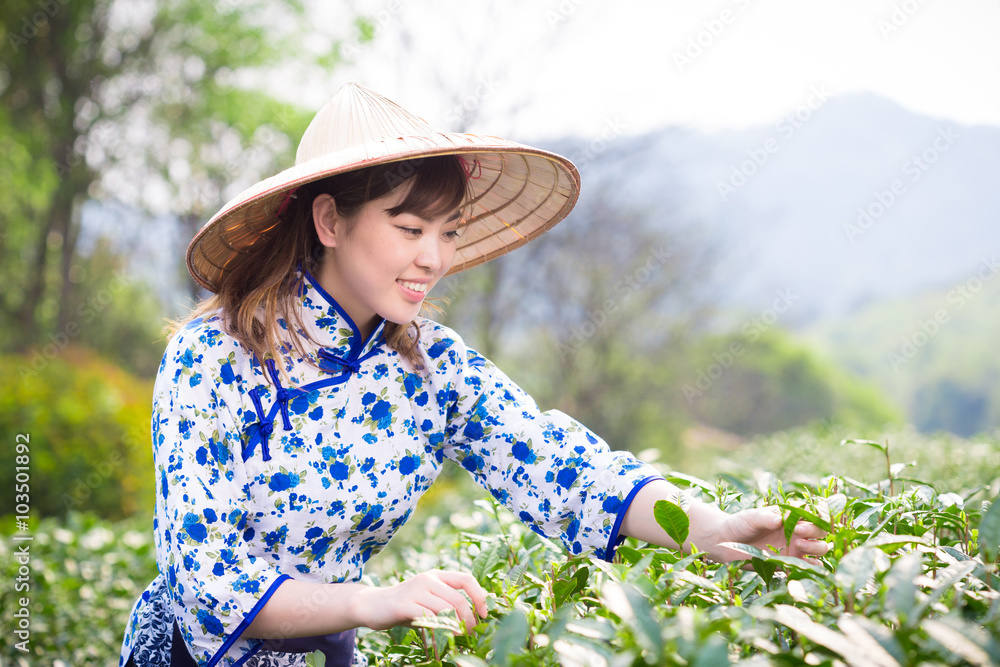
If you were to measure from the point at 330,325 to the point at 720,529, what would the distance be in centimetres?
82

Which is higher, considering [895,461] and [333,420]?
[333,420]

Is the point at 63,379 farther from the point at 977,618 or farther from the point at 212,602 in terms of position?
the point at 977,618

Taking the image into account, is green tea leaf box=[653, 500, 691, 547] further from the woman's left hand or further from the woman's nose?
the woman's nose

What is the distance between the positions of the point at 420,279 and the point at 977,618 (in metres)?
1.01

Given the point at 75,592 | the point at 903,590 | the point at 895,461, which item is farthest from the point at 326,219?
the point at 895,461

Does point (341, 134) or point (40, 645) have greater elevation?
point (341, 134)

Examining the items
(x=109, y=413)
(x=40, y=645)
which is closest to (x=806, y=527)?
(x=40, y=645)

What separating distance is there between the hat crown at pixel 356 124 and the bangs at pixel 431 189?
6 centimetres

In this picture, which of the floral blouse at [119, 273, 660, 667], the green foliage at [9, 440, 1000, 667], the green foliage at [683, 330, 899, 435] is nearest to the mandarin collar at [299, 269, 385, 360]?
the floral blouse at [119, 273, 660, 667]

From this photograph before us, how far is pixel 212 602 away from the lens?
3.59 ft

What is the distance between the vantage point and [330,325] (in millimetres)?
1469

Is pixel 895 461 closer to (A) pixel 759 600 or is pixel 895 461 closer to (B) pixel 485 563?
(B) pixel 485 563

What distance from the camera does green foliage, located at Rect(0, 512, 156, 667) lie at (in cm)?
246

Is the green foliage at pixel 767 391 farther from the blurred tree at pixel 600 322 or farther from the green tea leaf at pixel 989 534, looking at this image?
the green tea leaf at pixel 989 534
